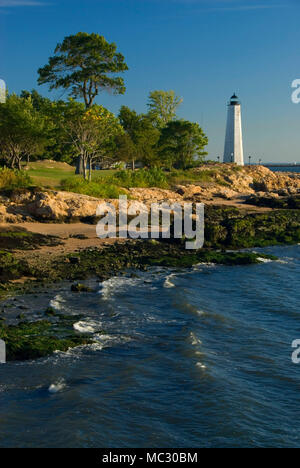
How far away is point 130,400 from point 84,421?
3.79ft

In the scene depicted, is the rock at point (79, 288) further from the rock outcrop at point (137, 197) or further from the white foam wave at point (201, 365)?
the rock outcrop at point (137, 197)

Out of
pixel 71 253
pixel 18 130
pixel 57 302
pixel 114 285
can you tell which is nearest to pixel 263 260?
pixel 114 285

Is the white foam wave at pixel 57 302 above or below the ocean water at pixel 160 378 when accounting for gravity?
above

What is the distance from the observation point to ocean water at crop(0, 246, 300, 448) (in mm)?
8492

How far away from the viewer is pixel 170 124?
65.6 m

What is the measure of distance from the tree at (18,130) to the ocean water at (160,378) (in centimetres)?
2653

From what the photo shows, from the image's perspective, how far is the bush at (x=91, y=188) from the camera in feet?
111

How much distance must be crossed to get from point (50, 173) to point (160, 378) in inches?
1437

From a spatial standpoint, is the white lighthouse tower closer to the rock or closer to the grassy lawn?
the grassy lawn

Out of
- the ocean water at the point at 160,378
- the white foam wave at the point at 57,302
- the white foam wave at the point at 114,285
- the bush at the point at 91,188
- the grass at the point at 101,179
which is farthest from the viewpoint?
the bush at the point at 91,188

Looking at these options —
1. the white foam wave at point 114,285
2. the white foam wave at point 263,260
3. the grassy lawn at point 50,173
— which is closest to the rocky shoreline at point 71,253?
the white foam wave at point 263,260

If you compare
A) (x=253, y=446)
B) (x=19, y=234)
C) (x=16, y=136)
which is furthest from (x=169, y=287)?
(x=16, y=136)

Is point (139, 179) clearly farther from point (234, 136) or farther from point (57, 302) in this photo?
point (234, 136)

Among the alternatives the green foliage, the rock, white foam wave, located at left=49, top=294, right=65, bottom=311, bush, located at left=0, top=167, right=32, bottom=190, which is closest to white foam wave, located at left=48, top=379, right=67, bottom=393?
white foam wave, located at left=49, top=294, right=65, bottom=311
